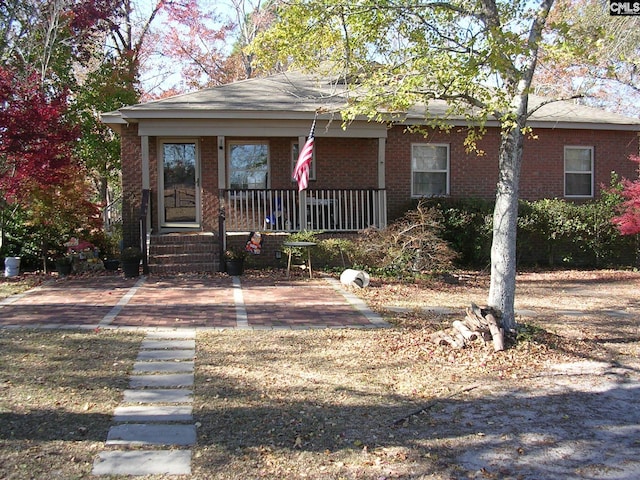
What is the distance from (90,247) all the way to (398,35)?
28.1ft

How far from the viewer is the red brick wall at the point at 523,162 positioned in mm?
14945

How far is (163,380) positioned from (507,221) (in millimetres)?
4074

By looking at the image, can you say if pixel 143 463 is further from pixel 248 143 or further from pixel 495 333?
pixel 248 143

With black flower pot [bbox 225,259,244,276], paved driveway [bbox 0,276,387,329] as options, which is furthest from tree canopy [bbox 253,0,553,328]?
black flower pot [bbox 225,259,244,276]

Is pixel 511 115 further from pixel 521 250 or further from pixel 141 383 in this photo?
pixel 521 250

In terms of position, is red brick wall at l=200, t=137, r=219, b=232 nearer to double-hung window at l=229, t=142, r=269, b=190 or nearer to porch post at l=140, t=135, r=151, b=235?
double-hung window at l=229, t=142, r=269, b=190

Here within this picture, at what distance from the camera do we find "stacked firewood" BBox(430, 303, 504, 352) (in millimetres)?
6480

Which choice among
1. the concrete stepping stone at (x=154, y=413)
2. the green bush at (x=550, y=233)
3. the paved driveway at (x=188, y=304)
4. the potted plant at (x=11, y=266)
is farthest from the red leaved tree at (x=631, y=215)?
the potted plant at (x=11, y=266)

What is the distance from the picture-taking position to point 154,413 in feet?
Answer: 15.4

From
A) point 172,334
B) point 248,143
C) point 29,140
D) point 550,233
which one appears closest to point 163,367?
point 172,334

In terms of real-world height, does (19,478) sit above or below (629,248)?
below

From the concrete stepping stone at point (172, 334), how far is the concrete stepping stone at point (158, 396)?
1792 millimetres

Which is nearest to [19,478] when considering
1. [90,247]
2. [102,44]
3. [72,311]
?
[72,311]

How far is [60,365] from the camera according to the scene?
19.1 ft
